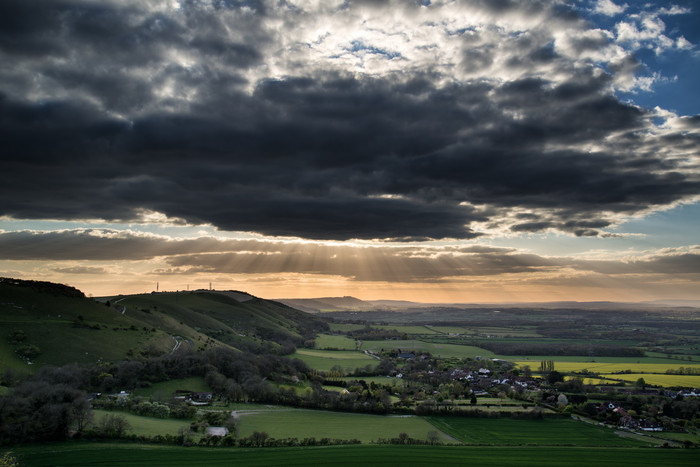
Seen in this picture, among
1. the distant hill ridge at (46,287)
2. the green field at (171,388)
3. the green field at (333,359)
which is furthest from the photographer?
the green field at (333,359)

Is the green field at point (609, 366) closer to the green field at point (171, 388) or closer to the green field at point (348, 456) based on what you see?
the green field at point (348, 456)

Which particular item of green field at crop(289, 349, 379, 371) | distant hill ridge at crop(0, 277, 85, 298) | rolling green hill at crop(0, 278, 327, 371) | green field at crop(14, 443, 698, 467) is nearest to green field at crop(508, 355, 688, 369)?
green field at crop(289, 349, 379, 371)

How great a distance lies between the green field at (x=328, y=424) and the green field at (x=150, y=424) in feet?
30.0

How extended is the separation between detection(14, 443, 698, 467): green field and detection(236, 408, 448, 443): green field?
7241 mm

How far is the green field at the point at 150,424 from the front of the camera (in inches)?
2604

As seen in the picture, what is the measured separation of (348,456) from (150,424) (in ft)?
100

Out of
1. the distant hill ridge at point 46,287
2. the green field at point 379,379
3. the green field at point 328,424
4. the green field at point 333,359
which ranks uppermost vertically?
the distant hill ridge at point 46,287

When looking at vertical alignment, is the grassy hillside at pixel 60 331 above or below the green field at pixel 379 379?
above

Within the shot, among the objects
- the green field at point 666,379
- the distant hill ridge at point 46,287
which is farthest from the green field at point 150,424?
the green field at point 666,379

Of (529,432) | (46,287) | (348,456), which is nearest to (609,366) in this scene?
(529,432)

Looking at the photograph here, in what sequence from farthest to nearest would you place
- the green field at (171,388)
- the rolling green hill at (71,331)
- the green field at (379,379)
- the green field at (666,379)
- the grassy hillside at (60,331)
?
the green field at (666,379)
the green field at (379,379)
the rolling green hill at (71,331)
the grassy hillside at (60,331)
the green field at (171,388)

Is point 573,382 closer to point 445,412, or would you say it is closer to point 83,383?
point 445,412

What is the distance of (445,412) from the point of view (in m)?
89.2

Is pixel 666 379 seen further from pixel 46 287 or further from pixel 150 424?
pixel 46 287
